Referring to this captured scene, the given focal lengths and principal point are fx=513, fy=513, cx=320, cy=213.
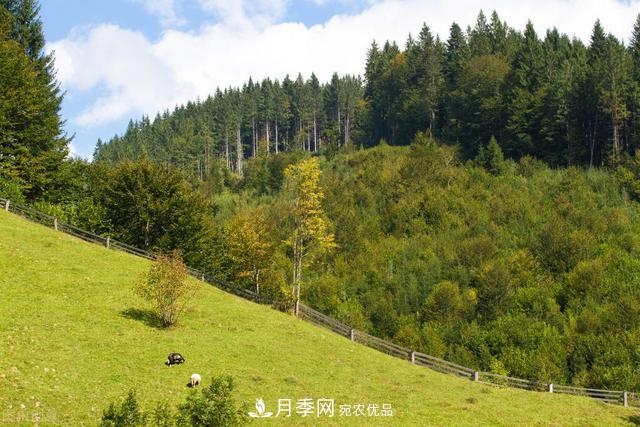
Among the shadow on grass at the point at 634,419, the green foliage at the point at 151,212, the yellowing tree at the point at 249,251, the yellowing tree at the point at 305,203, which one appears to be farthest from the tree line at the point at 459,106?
the shadow on grass at the point at 634,419

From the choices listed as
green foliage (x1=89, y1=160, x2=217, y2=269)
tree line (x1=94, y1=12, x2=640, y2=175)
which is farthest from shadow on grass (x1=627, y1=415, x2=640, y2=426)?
tree line (x1=94, y1=12, x2=640, y2=175)

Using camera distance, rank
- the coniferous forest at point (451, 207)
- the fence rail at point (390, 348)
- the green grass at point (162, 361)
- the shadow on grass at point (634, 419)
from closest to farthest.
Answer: the green grass at point (162, 361) → the shadow on grass at point (634, 419) → the fence rail at point (390, 348) → the coniferous forest at point (451, 207)

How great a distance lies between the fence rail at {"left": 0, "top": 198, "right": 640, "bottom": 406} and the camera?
3406 cm

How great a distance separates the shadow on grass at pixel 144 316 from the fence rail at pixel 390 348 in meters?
14.1

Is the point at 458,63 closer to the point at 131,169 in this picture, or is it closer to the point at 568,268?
the point at 568,268

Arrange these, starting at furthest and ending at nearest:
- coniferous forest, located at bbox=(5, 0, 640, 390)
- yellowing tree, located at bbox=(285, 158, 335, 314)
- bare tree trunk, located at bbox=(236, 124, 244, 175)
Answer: bare tree trunk, located at bbox=(236, 124, 244, 175), coniferous forest, located at bbox=(5, 0, 640, 390), yellowing tree, located at bbox=(285, 158, 335, 314)

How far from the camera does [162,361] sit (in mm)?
25328

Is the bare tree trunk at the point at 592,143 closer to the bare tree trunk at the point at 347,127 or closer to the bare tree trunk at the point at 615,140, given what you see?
the bare tree trunk at the point at 615,140

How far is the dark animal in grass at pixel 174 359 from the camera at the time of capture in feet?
82.2

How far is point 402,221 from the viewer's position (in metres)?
76.6

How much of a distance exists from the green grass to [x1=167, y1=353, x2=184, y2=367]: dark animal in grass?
1.12 feet

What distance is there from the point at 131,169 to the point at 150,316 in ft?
93.8

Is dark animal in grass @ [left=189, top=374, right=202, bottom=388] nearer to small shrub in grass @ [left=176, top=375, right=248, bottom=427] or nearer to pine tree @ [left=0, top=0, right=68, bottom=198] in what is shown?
small shrub in grass @ [left=176, top=375, right=248, bottom=427]

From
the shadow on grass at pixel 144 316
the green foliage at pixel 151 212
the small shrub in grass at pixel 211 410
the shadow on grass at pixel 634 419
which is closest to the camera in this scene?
the small shrub in grass at pixel 211 410
